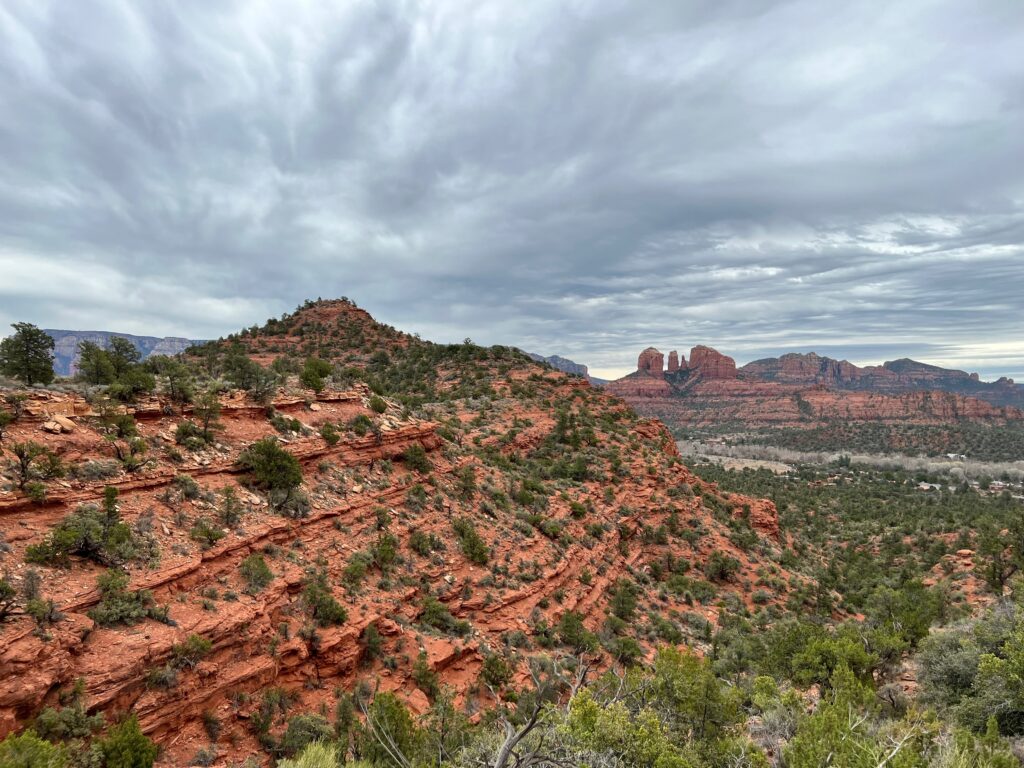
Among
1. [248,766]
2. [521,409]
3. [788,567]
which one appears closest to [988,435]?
[788,567]

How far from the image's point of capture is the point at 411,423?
25.4 m

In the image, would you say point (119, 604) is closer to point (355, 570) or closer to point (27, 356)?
point (355, 570)

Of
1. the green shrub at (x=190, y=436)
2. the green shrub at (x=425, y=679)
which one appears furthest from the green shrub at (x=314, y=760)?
the green shrub at (x=190, y=436)

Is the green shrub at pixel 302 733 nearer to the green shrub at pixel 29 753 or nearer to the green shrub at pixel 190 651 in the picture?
the green shrub at pixel 190 651

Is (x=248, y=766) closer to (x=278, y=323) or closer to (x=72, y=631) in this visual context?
(x=72, y=631)

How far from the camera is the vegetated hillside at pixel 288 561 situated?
10148 mm

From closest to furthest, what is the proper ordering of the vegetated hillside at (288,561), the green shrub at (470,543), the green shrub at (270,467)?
the vegetated hillside at (288,561), the green shrub at (270,467), the green shrub at (470,543)

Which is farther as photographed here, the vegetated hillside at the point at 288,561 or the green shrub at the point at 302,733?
the green shrub at the point at 302,733

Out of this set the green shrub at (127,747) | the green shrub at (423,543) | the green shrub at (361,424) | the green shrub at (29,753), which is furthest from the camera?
the green shrub at (361,424)

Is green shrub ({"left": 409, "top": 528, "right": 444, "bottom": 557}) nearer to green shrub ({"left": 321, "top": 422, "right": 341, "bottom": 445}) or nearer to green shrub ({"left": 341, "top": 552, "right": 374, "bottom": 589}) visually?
green shrub ({"left": 341, "top": 552, "right": 374, "bottom": 589})

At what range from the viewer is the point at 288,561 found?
14.7m

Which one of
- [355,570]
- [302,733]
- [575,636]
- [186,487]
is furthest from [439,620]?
[186,487]

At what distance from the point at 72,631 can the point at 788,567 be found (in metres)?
39.1

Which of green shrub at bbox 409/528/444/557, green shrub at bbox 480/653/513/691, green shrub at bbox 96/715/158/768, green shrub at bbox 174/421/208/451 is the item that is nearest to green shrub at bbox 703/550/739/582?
green shrub at bbox 409/528/444/557
